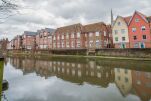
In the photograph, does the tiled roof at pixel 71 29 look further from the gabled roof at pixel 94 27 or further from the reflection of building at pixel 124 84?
the reflection of building at pixel 124 84

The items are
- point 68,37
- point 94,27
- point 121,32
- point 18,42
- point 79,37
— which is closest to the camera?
point 121,32

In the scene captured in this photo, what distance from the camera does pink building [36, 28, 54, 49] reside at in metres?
86.4

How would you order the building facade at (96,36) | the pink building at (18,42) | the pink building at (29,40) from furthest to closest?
the pink building at (18,42), the pink building at (29,40), the building facade at (96,36)

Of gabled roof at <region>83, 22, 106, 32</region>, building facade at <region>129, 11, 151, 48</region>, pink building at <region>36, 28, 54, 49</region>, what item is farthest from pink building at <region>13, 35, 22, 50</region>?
building facade at <region>129, 11, 151, 48</region>

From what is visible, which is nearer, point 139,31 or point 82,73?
point 82,73

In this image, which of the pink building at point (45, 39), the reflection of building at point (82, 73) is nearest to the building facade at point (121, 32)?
the reflection of building at point (82, 73)

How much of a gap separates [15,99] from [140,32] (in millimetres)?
47396

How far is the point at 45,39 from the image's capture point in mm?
90375

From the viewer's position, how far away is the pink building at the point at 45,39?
86438 mm

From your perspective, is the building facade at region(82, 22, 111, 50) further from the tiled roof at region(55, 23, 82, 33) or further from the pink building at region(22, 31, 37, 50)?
the pink building at region(22, 31, 37, 50)

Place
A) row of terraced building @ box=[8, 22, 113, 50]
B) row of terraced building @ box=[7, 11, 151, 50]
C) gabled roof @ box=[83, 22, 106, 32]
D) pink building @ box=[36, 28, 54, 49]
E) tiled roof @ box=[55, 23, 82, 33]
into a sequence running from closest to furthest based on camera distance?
row of terraced building @ box=[7, 11, 151, 50], row of terraced building @ box=[8, 22, 113, 50], gabled roof @ box=[83, 22, 106, 32], tiled roof @ box=[55, 23, 82, 33], pink building @ box=[36, 28, 54, 49]

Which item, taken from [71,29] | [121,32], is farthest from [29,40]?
[121,32]

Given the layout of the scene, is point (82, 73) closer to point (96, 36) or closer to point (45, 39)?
point (96, 36)

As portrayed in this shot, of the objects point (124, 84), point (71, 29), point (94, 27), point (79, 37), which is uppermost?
point (71, 29)
